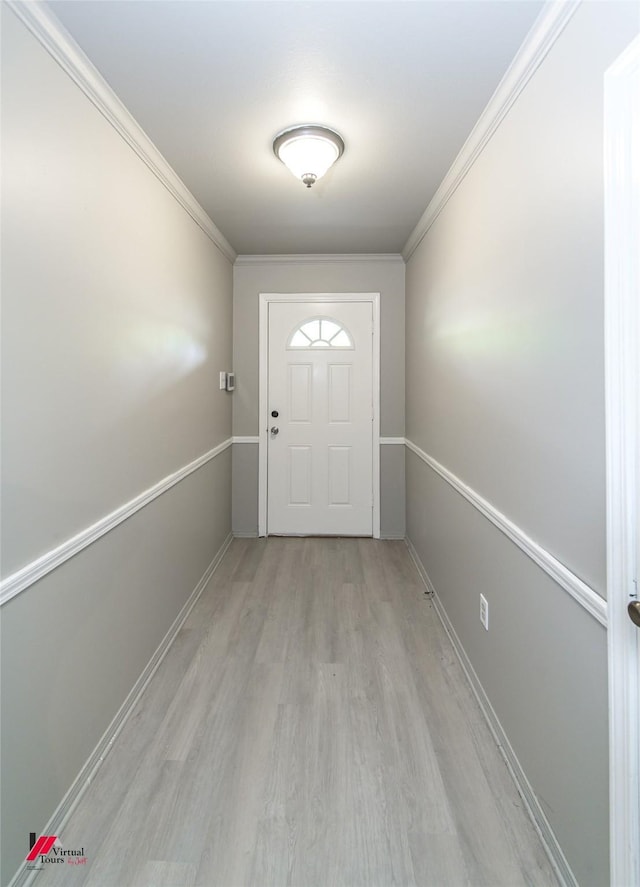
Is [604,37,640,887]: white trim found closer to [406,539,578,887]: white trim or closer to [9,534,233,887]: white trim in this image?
[406,539,578,887]: white trim

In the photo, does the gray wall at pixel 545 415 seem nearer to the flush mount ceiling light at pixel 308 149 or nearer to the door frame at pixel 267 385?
the flush mount ceiling light at pixel 308 149

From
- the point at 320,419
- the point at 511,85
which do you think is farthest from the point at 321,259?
the point at 511,85

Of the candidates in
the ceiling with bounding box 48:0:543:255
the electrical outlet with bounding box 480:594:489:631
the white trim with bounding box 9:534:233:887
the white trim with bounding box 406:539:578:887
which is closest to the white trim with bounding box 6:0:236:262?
the ceiling with bounding box 48:0:543:255

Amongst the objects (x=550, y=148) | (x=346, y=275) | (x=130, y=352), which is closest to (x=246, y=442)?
(x=346, y=275)

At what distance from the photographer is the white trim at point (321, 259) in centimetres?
365

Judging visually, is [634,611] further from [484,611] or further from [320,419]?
[320,419]

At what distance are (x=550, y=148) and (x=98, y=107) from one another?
152 centimetres

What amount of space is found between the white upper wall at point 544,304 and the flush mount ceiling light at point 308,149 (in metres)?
0.64

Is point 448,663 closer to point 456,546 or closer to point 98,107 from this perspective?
point 456,546

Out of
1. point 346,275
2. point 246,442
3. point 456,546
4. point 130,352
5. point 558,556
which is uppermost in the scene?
point 346,275

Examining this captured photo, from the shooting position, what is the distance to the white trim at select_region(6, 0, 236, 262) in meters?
1.23

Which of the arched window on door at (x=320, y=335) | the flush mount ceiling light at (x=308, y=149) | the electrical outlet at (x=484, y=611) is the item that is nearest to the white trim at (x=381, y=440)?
the arched window on door at (x=320, y=335)

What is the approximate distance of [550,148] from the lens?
4.20ft

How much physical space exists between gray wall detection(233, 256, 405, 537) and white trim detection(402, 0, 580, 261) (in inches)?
48.3
